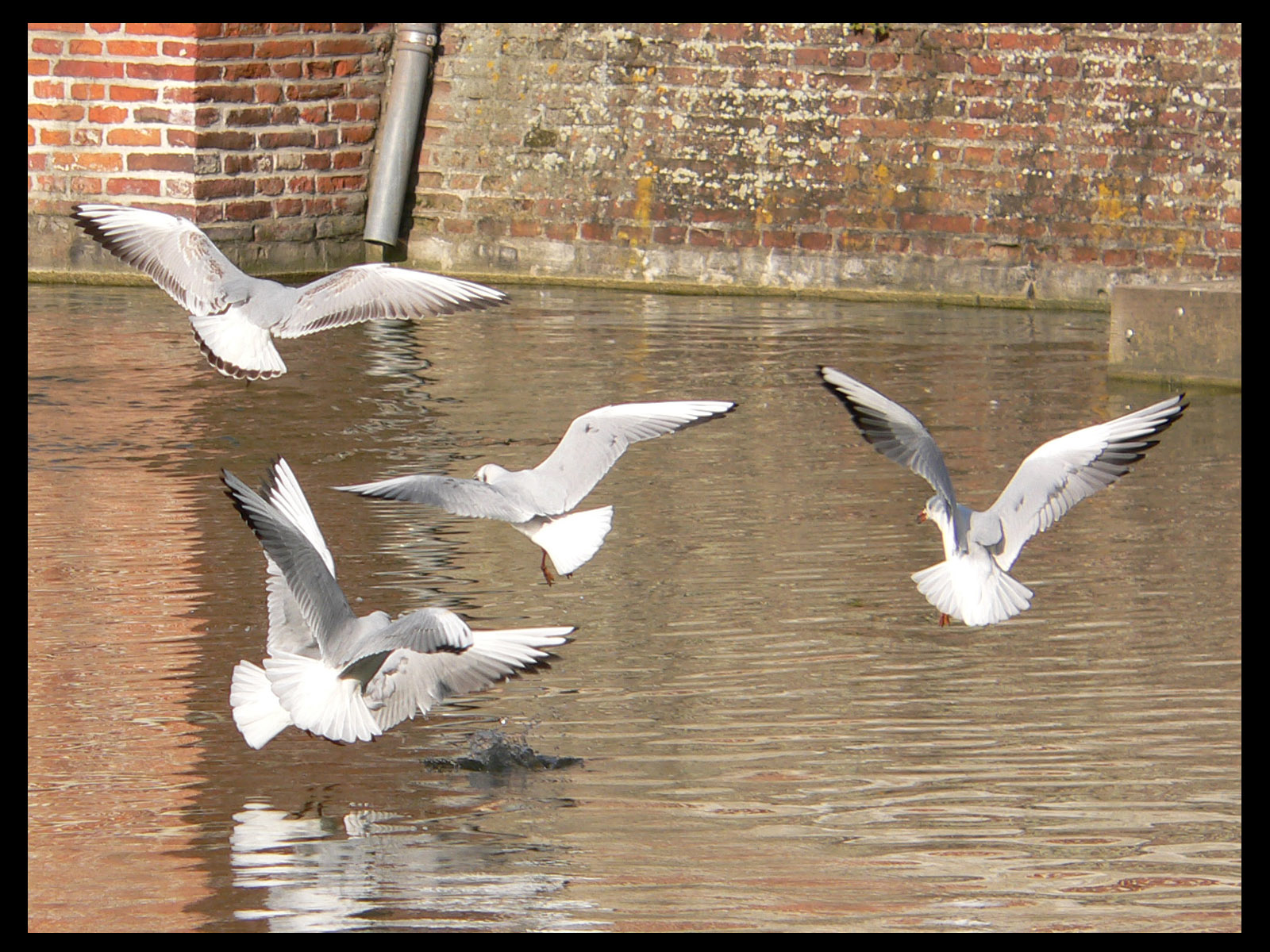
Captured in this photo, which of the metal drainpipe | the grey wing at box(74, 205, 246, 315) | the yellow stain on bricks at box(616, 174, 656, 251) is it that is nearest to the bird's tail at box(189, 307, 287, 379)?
the grey wing at box(74, 205, 246, 315)

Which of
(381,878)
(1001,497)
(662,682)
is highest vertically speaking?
(1001,497)

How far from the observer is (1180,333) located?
9773 millimetres

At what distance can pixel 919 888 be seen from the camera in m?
4.24

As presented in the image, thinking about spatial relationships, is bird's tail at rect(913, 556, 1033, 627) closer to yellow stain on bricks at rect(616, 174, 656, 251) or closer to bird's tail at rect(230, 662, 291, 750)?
bird's tail at rect(230, 662, 291, 750)

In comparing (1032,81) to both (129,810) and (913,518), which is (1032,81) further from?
(129,810)

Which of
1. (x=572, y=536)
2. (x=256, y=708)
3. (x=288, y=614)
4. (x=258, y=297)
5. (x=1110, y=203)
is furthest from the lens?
(x=1110, y=203)

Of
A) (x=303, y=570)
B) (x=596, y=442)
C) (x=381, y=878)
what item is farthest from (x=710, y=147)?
(x=381, y=878)

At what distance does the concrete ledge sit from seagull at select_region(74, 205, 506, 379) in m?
4.19

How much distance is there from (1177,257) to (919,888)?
8.17 meters

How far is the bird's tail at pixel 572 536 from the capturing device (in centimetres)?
545

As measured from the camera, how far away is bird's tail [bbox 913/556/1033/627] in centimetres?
544

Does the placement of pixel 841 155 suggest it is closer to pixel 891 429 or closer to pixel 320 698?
pixel 891 429

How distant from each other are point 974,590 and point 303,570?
1.86 m

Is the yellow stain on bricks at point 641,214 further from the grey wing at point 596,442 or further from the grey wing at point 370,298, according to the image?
the grey wing at point 596,442
